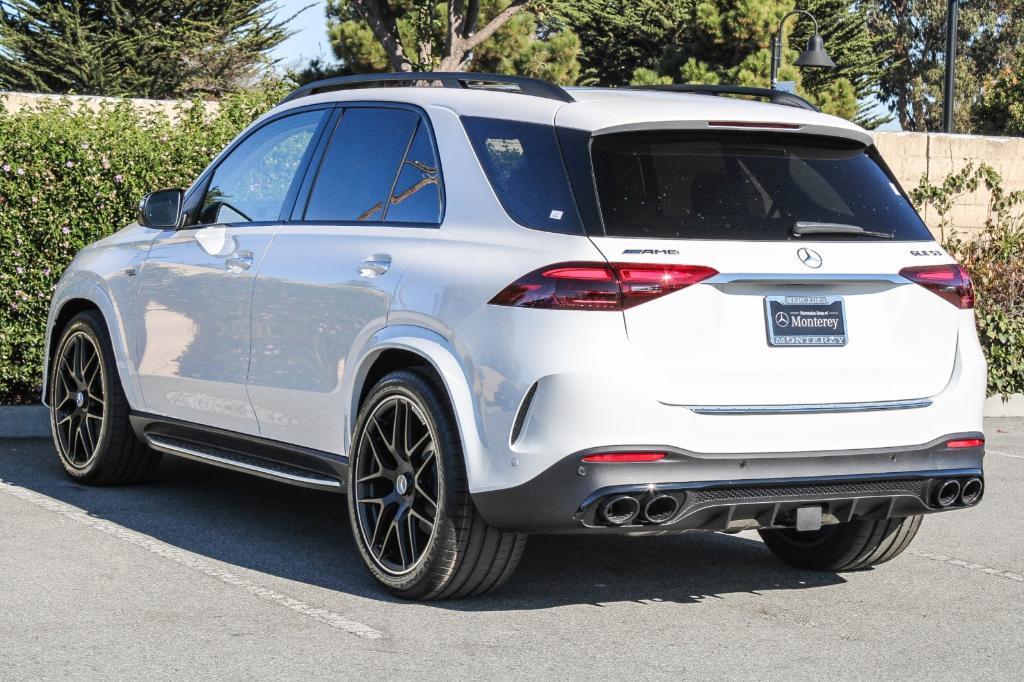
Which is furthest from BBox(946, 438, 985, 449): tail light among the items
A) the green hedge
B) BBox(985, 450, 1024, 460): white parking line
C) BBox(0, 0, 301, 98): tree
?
BBox(0, 0, 301, 98): tree

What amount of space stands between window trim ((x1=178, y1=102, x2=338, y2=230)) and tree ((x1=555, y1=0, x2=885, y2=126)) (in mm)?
32564

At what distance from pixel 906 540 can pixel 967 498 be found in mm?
846

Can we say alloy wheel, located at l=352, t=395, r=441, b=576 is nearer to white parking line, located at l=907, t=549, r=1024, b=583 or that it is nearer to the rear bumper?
the rear bumper

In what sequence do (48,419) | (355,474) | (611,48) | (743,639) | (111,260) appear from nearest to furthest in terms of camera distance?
(743,639), (355,474), (111,260), (48,419), (611,48)

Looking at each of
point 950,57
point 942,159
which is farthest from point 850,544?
point 950,57

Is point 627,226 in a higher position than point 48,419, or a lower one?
higher

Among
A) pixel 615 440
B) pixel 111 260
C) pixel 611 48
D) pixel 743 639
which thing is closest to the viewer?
pixel 615 440

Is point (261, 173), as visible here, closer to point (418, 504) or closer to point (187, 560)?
point (187, 560)

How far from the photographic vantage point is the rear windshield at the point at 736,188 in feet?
17.0

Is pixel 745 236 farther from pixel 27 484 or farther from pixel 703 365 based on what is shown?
pixel 27 484

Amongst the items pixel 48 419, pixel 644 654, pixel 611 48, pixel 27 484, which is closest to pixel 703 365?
pixel 644 654

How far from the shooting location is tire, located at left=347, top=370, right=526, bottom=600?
5355 mm

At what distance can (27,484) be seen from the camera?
815 centimetres

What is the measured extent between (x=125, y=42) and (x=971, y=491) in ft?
119
